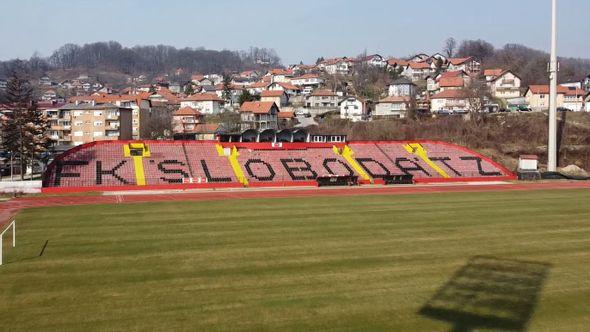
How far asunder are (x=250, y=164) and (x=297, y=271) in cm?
3336

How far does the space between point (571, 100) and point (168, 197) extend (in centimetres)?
9283

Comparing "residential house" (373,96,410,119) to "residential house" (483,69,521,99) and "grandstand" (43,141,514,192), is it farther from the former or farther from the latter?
"grandstand" (43,141,514,192)

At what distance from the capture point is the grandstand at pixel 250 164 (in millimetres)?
45469

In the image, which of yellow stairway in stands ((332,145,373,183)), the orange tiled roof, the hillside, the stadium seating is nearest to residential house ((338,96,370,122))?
the hillside

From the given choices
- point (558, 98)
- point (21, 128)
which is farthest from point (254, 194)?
point (558, 98)

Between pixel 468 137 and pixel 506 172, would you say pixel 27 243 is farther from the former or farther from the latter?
pixel 468 137

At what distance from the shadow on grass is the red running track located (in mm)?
22725

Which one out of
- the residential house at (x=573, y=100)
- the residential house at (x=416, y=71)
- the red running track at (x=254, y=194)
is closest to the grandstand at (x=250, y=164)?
the red running track at (x=254, y=194)

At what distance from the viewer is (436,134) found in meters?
77.3

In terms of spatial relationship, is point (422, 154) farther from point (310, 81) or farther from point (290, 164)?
point (310, 81)

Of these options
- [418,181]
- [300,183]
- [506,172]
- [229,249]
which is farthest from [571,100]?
[229,249]

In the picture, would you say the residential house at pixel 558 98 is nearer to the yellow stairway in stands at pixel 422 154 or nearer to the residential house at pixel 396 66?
A: the residential house at pixel 396 66

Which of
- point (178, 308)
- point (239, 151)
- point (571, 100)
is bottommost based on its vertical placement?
point (178, 308)

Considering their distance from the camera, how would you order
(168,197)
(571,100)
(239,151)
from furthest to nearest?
(571,100), (239,151), (168,197)
